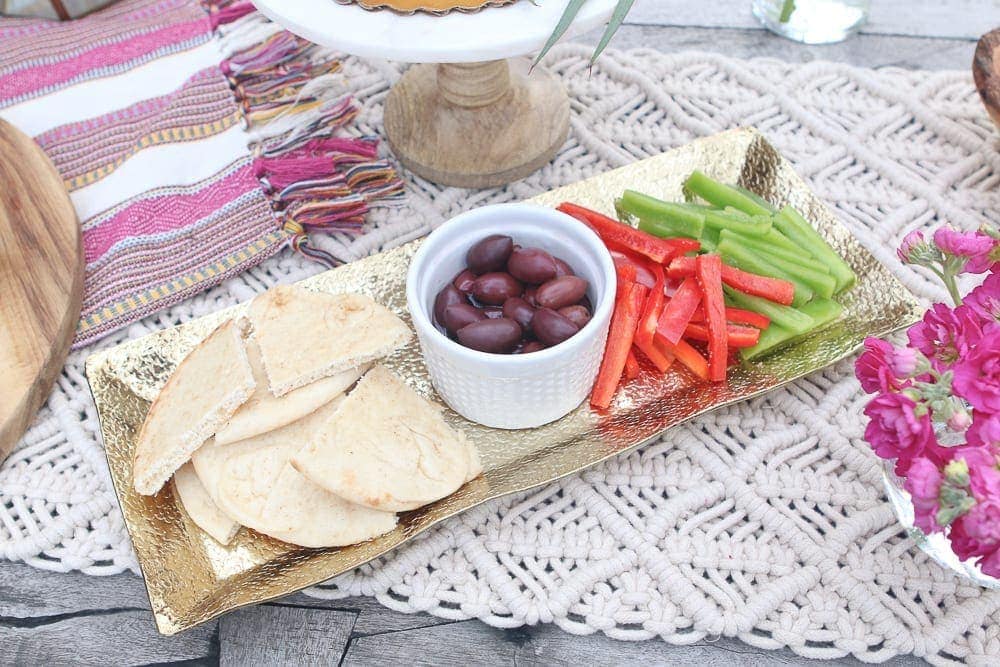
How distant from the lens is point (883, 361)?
44.0 inches

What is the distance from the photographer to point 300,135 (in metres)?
1.94

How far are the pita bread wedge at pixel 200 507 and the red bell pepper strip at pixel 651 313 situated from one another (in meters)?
0.70

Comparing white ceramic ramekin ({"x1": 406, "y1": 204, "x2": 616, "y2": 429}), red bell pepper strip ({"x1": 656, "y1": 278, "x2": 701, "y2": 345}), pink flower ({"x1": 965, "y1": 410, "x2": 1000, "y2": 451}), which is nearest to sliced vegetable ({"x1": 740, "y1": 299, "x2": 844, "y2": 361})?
red bell pepper strip ({"x1": 656, "y1": 278, "x2": 701, "y2": 345})

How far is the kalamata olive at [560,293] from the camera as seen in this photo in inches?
54.4

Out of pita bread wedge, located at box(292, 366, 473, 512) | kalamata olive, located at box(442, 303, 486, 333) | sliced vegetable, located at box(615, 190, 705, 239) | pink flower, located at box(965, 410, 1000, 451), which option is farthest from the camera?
sliced vegetable, located at box(615, 190, 705, 239)

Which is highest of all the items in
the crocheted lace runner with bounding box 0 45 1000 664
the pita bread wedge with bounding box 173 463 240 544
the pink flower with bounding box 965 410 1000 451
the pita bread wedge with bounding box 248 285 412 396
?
the pink flower with bounding box 965 410 1000 451

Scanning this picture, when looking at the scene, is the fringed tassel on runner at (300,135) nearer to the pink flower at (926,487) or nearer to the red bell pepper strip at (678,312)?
the red bell pepper strip at (678,312)

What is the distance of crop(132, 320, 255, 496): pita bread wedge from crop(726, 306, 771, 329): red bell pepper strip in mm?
771

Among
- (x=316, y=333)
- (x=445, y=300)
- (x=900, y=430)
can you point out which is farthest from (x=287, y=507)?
(x=900, y=430)

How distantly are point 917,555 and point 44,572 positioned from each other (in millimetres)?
1333

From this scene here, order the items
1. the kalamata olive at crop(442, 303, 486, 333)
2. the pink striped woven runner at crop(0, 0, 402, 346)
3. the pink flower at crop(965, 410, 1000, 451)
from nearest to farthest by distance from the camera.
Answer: the pink flower at crop(965, 410, 1000, 451) → the kalamata olive at crop(442, 303, 486, 333) → the pink striped woven runner at crop(0, 0, 402, 346)

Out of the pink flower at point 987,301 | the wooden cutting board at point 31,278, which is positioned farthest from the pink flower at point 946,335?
the wooden cutting board at point 31,278

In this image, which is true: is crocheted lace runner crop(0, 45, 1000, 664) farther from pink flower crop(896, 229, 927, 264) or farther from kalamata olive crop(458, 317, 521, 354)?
pink flower crop(896, 229, 927, 264)

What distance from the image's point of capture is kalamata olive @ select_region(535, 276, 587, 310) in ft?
4.54
